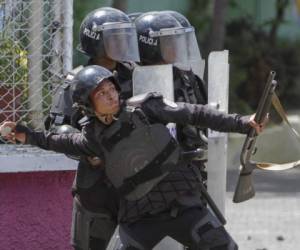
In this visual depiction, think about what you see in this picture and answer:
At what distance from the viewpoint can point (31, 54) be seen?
586 centimetres

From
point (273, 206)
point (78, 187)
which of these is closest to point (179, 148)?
point (78, 187)

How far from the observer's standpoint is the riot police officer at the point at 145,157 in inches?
168

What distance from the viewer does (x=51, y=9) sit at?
5879 millimetres

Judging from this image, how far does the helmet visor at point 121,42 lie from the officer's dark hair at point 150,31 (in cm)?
11

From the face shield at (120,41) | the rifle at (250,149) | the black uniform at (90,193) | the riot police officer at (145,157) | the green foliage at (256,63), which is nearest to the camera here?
the rifle at (250,149)

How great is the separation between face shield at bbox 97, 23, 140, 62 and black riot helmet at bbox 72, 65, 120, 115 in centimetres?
51

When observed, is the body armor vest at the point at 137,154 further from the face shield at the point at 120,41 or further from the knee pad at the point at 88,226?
the face shield at the point at 120,41

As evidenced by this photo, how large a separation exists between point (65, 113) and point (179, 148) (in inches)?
26.5

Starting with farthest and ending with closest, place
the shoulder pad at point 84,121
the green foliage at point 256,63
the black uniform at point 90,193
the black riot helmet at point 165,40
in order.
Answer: the green foliage at point 256,63 → the black riot helmet at point 165,40 → the black uniform at point 90,193 → the shoulder pad at point 84,121

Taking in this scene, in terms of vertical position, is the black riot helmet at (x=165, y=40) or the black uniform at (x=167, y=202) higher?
the black riot helmet at (x=165, y=40)

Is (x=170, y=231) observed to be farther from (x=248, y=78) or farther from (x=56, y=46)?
(x=248, y=78)

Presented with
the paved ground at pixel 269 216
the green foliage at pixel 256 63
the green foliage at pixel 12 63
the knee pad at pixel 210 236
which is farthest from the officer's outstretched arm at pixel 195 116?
the green foliage at pixel 256 63

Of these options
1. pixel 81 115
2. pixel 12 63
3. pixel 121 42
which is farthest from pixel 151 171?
pixel 12 63

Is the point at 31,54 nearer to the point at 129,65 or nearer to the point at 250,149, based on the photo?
the point at 129,65
